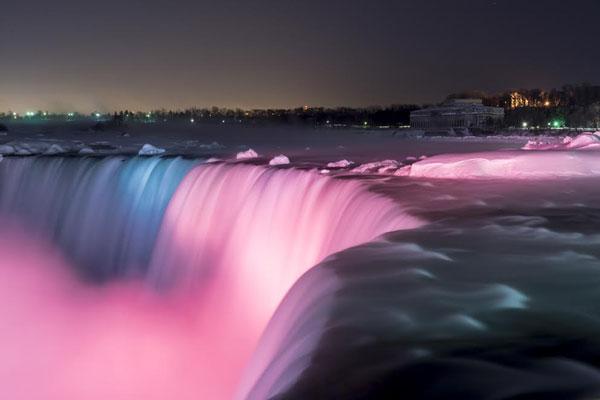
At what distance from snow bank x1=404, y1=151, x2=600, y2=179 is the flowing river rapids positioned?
4 centimetres

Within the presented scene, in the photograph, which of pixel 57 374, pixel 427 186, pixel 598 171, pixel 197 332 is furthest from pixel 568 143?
pixel 57 374

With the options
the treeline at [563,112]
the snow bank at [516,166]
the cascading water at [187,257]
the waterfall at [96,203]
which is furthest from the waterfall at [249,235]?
the treeline at [563,112]

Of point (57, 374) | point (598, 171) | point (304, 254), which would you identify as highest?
point (598, 171)

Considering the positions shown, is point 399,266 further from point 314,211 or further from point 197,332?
point 197,332

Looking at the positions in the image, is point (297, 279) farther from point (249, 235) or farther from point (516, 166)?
point (516, 166)

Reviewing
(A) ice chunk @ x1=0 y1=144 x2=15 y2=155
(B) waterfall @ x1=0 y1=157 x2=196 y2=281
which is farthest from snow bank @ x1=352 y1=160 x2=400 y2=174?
(A) ice chunk @ x1=0 y1=144 x2=15 y2=155

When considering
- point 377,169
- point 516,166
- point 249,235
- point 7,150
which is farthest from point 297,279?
point 7,150

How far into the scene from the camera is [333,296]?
13.3 ft

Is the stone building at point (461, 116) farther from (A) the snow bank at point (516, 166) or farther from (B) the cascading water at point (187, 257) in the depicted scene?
(A) the snow bank at point (516, 166)

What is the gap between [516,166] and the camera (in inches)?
464

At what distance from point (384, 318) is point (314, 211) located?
6.83m

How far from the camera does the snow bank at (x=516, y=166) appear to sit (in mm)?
11648

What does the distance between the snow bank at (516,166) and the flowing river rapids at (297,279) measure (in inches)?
1.6

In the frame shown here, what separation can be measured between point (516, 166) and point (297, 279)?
6.40 m
